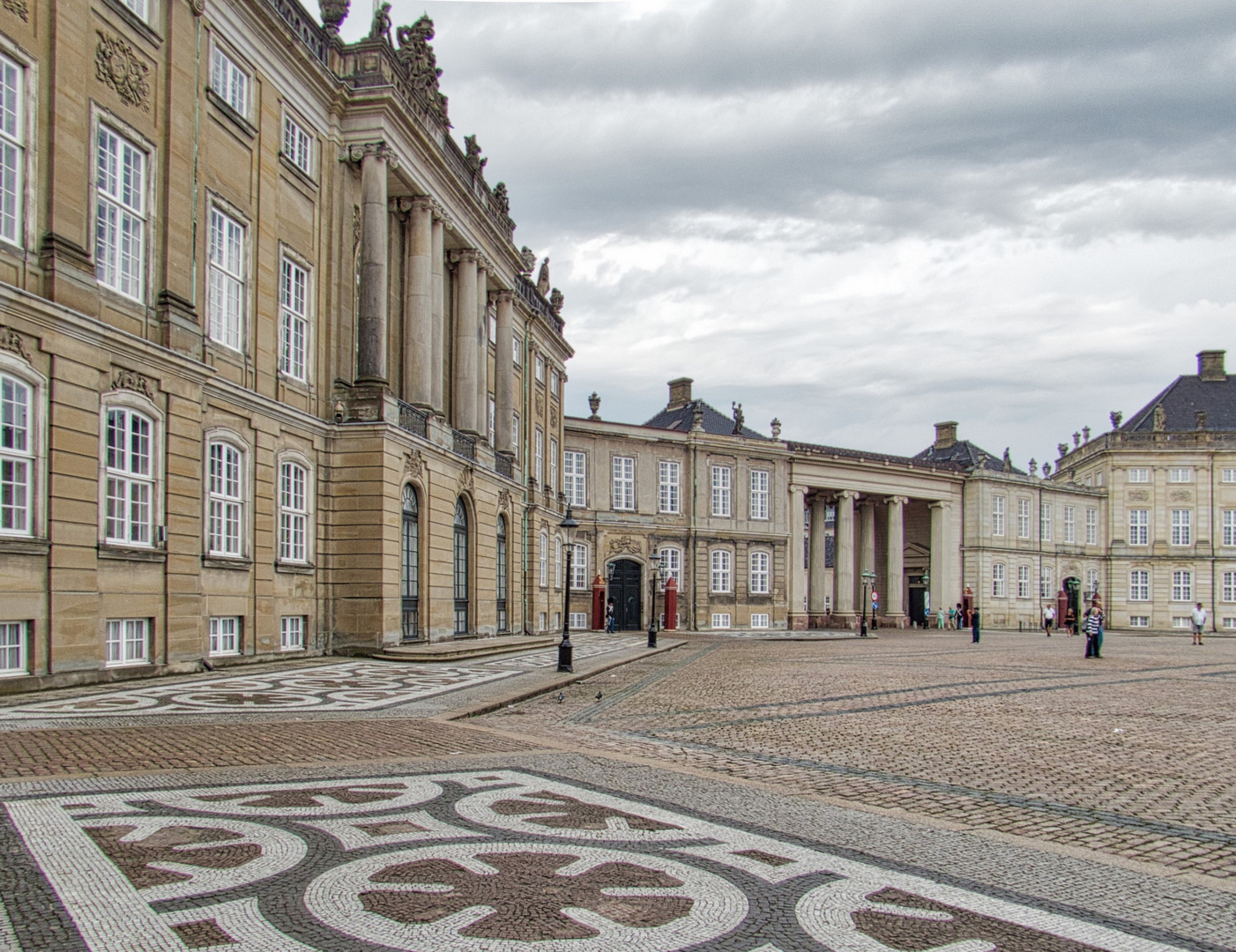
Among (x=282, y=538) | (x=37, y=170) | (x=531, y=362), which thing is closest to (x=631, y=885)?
(x=37, y=170)

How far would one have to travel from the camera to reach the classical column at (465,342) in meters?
34.1

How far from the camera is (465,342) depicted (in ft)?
112

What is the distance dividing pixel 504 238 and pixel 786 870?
3368 centimetres

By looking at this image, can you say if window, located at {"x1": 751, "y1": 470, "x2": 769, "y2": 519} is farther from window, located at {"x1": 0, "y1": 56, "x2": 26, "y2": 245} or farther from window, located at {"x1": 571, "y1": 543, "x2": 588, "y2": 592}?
window, located at {"x1": 0, "y1": 56, "x2": 26, "y2": 245}

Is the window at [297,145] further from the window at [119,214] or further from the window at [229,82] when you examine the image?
the window at [119,214]

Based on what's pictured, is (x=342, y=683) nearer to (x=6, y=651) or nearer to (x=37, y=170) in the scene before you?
(x=6, y=651)

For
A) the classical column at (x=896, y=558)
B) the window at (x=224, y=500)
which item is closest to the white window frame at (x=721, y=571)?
the classical column at (x=896, y=558)

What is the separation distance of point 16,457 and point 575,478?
39.4 m

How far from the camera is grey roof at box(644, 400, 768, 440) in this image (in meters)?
61.6

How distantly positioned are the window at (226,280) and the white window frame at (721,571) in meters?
39.2

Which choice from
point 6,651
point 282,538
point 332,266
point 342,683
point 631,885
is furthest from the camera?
point 332,266

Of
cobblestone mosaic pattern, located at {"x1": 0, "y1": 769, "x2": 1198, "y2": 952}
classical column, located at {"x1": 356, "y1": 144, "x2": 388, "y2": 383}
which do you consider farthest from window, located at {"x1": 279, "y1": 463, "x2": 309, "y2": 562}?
cobblestone mosaic pattern, located at {"x1": 0, "y1": 769, "x2": 1198, "y2": 952}

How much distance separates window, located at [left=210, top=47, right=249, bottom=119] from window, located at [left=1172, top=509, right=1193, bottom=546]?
2902 inches

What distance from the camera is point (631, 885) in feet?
18.9
